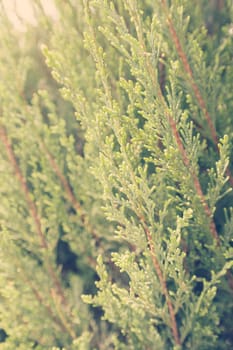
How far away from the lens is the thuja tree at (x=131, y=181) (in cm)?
186

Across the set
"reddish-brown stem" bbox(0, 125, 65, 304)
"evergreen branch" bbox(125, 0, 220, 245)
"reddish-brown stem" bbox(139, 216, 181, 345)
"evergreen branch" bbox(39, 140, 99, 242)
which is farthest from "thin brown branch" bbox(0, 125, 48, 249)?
"evergreen branch" bbox(125, 0, 220, 245)

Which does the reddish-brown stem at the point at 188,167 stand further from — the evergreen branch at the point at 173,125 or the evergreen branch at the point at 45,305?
the evergreen branch at the point at 45,305

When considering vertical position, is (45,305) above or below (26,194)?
below

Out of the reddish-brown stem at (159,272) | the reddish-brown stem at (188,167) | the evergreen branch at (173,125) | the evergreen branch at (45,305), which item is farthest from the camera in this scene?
the evergreen branch at (45,305)

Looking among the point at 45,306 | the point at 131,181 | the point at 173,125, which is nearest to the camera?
the point at 173,125

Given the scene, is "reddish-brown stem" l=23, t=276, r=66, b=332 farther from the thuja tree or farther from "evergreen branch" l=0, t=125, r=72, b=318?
"evergreen branch" l=0, t=125, r=72, b=318

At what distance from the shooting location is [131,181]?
2.01 m

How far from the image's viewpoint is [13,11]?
2.80 m

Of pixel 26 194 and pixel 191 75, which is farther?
pixel 26 194

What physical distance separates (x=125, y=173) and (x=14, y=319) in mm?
1433

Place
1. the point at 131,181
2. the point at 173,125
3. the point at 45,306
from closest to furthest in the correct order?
the point at 173,125 < the point at 131,181 < the point at 45,306

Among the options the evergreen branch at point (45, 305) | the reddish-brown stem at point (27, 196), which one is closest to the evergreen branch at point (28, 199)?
the reddish-brown stem at point (27, 196)

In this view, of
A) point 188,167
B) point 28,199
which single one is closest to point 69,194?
point 28,199

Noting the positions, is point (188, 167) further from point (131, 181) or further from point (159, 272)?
point (159, 272)
